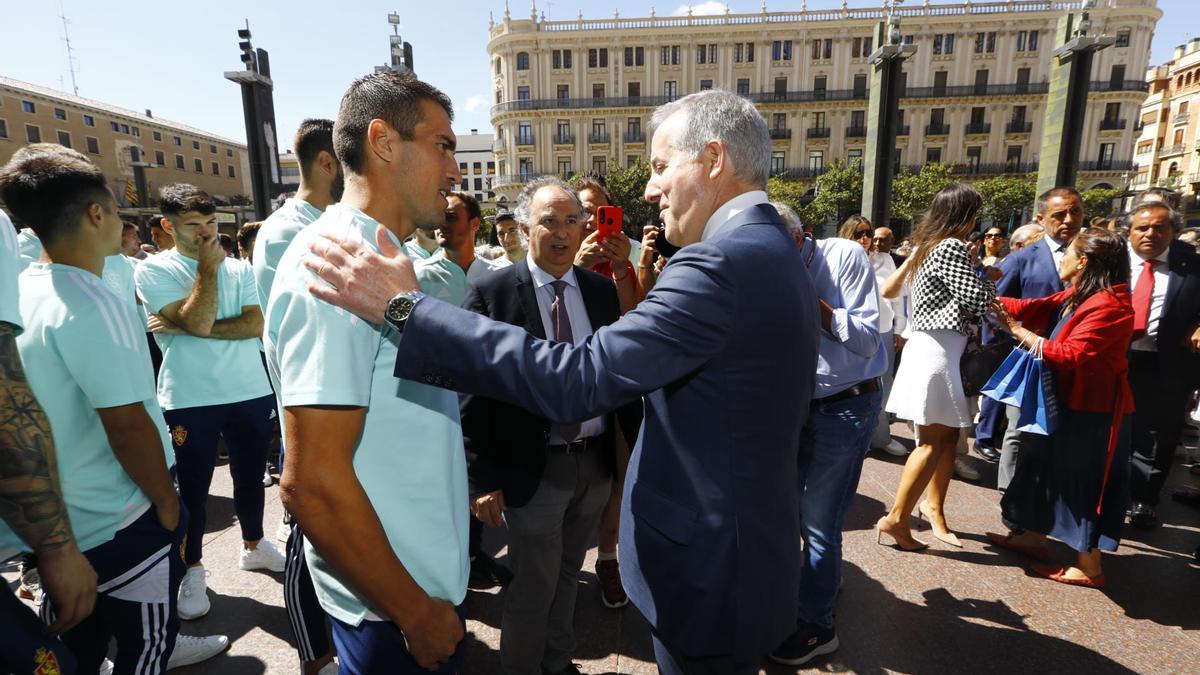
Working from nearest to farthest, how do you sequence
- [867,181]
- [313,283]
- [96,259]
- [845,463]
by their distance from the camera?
1. [313,283]
2. [96,259]
3. [845,463]
4. [867,181]

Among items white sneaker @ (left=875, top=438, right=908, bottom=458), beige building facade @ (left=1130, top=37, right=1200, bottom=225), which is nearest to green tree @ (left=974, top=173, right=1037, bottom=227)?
beige building facade @ (left=1130, top=37, right=1200, bottom=225)

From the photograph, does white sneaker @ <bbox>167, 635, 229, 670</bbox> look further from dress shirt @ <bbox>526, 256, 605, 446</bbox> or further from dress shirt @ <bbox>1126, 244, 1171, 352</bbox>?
dress shirt @ <bbox>1126, 244, 1171, 352</bbox>

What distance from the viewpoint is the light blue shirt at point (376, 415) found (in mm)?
1145

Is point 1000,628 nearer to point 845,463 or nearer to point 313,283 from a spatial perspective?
point 845,463

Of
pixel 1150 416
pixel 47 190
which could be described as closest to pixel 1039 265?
pixel 1150 416

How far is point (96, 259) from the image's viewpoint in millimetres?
1912

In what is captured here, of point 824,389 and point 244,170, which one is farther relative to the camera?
point 244,170

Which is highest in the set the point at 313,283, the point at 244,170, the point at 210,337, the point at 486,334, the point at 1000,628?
the point at 244,170

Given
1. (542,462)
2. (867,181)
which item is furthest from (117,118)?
(542,462)

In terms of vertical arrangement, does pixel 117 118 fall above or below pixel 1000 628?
above

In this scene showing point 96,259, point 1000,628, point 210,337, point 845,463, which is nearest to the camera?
point 96,259

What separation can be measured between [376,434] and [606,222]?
1.80m

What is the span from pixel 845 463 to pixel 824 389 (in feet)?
1.19

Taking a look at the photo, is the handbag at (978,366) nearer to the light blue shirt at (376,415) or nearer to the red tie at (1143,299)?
the red tie at (1143,299)
